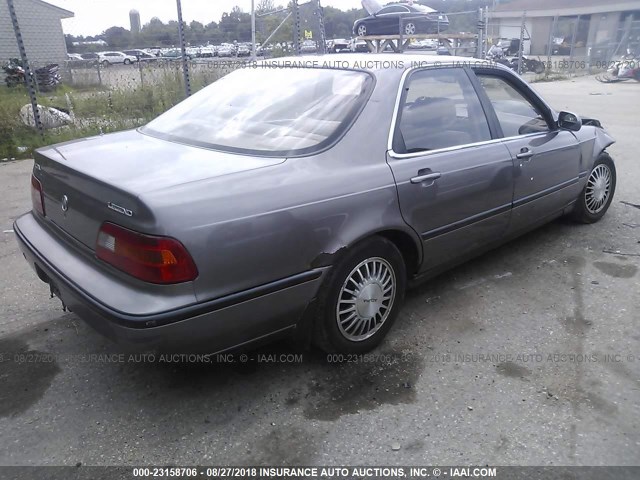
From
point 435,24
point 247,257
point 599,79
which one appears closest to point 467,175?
point 247,257

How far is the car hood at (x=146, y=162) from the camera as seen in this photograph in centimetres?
233

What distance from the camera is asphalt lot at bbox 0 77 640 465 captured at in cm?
230

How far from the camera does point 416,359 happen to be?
2961mm

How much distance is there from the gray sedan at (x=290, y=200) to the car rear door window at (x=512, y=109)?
0.05 ft

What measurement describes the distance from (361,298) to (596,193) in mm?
3147

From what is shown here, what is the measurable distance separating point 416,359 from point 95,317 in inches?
66.3

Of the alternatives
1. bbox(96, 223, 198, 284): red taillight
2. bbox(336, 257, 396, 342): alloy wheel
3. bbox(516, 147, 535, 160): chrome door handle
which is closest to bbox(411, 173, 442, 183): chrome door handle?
bbox(336, 257, 396, 342): alloy wheel

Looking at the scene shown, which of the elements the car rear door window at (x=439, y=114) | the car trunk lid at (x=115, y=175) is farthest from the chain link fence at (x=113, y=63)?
the car rear door window at (x=439, y=114)

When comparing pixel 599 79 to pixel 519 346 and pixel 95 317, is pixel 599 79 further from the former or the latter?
pixel 95 317

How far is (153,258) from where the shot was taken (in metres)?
2.12

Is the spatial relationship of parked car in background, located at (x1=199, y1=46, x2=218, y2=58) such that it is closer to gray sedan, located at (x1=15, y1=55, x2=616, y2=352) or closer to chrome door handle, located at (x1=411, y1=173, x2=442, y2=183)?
gray sedan, located at (x1=15, y1=55, x2=616, y2=352)

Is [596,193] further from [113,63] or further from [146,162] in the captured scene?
[113,63]

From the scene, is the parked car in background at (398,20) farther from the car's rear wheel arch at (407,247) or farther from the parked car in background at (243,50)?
the car's rear wheel arch at (407,247)

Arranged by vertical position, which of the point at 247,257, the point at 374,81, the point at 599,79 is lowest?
the point at 599,79
